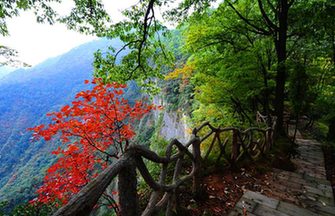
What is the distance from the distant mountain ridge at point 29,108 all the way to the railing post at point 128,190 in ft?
68.3

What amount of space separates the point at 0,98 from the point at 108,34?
82.9m

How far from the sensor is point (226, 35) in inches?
301

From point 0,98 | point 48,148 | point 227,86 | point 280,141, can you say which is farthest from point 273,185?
point 0,98

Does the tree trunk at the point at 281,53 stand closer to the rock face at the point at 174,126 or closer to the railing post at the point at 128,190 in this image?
the railing post at the point at 128,190

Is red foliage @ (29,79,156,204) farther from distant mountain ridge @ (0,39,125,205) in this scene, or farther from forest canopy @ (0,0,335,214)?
distant mountain ridge @ (0,39,125,205)

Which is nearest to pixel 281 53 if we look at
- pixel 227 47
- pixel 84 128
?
pixel 227 47

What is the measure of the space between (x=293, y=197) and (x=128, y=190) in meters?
3.91

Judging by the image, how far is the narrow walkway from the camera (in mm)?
3264

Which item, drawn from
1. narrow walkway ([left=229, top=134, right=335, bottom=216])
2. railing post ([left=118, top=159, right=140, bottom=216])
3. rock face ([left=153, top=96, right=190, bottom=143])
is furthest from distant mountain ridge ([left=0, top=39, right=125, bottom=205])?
railing post ([left=118, top=159, right=140, bottom=216])

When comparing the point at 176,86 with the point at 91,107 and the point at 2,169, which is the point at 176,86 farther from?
the point at 2,169

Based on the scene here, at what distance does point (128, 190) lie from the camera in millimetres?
1612

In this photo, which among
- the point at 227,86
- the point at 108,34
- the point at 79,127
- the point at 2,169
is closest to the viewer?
the point at 108,34

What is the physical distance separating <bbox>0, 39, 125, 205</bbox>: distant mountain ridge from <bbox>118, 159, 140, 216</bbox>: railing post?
20.8 metres

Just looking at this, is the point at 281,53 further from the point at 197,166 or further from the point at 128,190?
the point at 128,190
